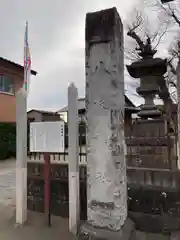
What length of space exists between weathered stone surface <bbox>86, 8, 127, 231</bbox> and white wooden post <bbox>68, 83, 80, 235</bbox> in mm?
715

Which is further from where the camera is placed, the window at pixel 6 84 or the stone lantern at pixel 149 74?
the window at pixel 6 84

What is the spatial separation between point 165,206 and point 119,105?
214 centimetres

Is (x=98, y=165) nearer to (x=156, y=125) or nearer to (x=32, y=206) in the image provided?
(x=32, y=206)

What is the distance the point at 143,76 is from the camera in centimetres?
888

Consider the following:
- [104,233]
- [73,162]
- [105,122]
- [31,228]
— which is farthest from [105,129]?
[31,228]

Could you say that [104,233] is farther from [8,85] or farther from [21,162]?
[8,85]

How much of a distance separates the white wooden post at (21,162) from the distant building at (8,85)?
1127 centimetres

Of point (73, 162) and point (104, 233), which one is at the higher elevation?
point (73, 162)

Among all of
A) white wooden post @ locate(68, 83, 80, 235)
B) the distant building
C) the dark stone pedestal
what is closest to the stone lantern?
white wooden post @ locate(68, 83, 80, 235)

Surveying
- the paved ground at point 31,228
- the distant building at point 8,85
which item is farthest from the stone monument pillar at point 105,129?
the distant building at point 8,85

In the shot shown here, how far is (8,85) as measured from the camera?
15648 millimetres

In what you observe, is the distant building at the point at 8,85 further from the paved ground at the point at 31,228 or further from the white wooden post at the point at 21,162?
the white wooden post at the point at 21,162

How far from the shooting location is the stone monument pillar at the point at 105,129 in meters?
3.13

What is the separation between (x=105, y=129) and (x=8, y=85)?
13.9m
